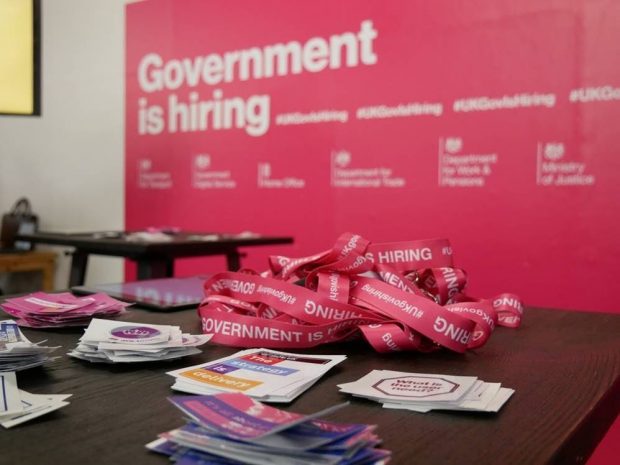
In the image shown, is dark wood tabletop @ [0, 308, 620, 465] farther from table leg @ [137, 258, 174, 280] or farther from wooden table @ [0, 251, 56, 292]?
wooden table @ [0, 251, 56, 292]

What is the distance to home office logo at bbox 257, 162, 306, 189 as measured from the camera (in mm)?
3555

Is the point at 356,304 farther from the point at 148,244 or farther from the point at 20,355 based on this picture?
the point at 148,244

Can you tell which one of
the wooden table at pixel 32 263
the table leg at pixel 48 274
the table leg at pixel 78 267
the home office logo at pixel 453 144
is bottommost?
the table leg at pixel 48 274

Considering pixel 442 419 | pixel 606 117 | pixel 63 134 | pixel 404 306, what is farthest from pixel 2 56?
pixel 63 134

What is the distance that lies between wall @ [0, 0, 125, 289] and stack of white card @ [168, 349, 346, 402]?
12.6 ft

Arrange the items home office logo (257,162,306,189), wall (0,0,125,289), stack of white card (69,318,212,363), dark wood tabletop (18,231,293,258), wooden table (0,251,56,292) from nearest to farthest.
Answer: stack of white card (69,318,212,363)
dark wood tabletop (18,231,293,258)
home office logo (257,162,306,189)
wall (0,0,125,289)
wooden table (0,251,56,292)

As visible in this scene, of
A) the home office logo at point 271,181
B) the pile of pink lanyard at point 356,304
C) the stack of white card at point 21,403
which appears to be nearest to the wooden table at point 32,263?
the home office logo at point 271,181

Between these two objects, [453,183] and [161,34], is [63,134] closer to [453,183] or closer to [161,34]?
[161,34]

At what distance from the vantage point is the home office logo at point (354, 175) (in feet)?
10.5

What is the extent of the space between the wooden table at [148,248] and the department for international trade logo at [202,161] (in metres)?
1.10

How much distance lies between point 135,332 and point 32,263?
422 centimetres

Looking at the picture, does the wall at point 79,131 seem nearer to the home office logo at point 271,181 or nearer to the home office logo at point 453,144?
the home office logo at point 271,181

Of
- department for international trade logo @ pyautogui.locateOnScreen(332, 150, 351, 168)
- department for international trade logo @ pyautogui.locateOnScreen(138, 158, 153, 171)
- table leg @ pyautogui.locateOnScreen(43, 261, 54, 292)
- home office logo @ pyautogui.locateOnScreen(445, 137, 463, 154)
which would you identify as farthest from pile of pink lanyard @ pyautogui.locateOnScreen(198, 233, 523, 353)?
table leg @ pyautogui.locateOnScreen(43, 261, 54, 292)

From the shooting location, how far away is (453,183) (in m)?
2.98
